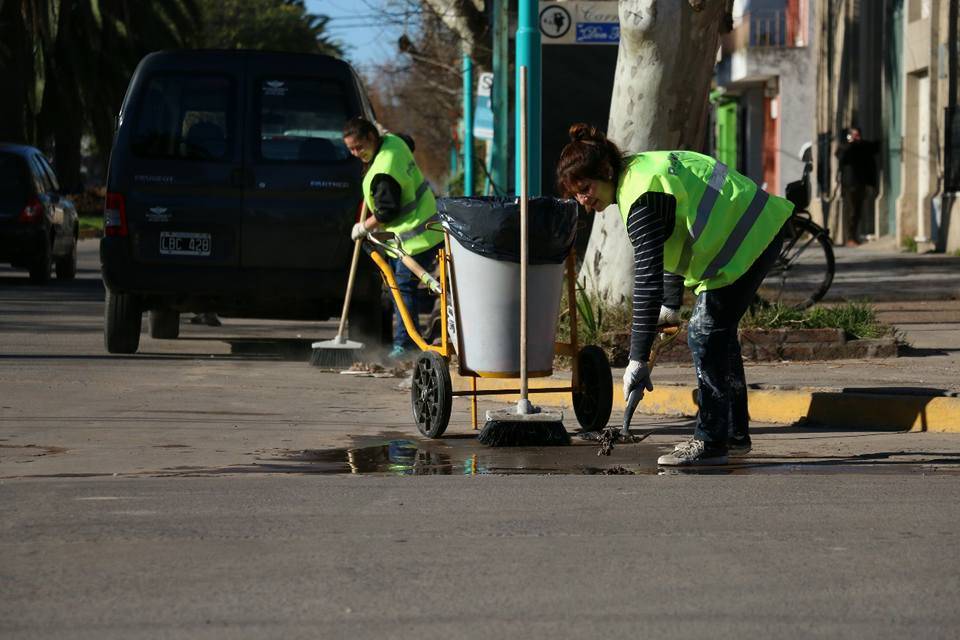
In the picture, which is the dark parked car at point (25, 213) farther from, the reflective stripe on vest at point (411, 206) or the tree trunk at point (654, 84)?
the reflective stripe on vest at point (411, 206)

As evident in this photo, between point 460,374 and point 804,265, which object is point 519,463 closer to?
point 460,374

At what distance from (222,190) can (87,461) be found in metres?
4.77

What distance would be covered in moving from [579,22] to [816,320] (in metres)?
4.64

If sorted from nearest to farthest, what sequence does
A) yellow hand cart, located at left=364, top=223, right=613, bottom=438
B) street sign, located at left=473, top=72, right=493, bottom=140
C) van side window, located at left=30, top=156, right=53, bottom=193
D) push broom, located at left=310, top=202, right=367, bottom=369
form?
1. yellow hand cart, located at left=364, top=223, right=613, bottom=438
2. push broom, located at left=310, top=202, right=367, bottom=369
3. van side window, located at left=30, top=156, right=53, bottom=193
4. street sign, located at left=473, top=72, right=493, bottom=140

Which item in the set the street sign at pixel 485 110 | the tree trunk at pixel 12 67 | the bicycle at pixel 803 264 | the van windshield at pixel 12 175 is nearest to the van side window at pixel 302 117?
the bicycle at pixel 803 264

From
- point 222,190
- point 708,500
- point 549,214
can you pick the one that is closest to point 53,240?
→ point 222,190

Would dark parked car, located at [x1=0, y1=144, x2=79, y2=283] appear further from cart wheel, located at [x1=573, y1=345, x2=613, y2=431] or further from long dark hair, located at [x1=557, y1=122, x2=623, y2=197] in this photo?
long dark hair, located at [x1=557, y1=122, x2=623, y2=197]

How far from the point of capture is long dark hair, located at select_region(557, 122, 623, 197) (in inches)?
297

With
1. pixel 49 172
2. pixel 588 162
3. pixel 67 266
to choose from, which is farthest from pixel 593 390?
pixel 67 266

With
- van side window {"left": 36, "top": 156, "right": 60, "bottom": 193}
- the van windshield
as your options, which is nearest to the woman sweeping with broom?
the van windshield

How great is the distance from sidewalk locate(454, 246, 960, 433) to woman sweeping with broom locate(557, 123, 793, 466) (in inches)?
52.1

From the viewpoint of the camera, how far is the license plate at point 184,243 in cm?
1233

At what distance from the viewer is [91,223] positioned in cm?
4419

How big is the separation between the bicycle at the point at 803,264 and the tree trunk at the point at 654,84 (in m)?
1.58
